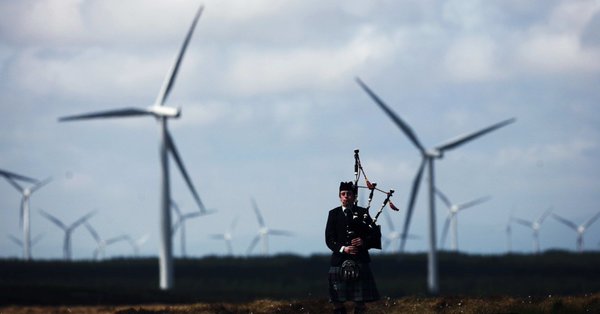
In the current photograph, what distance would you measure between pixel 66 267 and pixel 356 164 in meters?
96.1

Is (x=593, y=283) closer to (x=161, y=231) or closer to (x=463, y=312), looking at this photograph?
(x=161, y=231)

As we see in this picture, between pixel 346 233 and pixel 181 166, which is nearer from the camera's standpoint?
pixel 346 233

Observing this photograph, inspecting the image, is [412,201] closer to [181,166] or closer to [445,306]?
[181,166]

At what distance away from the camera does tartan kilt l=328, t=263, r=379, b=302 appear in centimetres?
2823

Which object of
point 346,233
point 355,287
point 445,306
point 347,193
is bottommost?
point 445,306

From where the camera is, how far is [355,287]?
92.8 feet

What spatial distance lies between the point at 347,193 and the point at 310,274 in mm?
102485

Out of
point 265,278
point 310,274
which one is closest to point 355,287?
point 265,278

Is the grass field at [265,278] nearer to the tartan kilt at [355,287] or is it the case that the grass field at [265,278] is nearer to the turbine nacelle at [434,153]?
the turbine nacelle at [434,153]

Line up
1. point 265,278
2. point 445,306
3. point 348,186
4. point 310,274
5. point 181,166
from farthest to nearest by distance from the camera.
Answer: point 310,274
point 265,278
point 181,166
point 445,306
point 348,186

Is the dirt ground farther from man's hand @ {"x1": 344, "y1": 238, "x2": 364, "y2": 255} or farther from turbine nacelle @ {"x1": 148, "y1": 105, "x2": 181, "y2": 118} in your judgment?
turbine nacelle @ {"x1": 148, "y1": 105, "x2": 181, "y2": 118}

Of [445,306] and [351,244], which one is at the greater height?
[351,244]

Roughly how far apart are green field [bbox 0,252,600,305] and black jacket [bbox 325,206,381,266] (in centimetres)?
6479

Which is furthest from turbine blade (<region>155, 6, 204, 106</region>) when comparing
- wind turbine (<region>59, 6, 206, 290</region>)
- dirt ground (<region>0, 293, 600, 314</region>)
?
dirt ground (<region>0, 293, 600, 314</region>)
